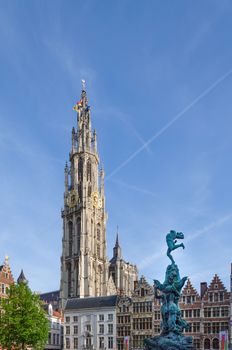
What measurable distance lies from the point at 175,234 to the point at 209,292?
3432cm

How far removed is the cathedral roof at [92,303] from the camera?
10114cm

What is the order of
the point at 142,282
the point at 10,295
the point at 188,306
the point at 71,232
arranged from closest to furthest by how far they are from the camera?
the point at 10,295, the point at 188,306, the point at 142,282, the point at 71,232

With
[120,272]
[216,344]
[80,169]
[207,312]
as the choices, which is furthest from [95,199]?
[216,344]

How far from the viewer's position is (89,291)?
443 ft

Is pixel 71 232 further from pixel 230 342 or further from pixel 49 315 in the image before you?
pixel 230 342

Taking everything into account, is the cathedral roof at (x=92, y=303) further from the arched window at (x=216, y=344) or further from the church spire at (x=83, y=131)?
the church spire at (x=83, y=131)

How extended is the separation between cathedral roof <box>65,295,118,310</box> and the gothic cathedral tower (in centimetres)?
2599

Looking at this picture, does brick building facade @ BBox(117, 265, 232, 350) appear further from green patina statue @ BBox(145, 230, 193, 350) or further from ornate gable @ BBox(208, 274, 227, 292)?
green patina statue @ BBox(145, 230, 193, 350)

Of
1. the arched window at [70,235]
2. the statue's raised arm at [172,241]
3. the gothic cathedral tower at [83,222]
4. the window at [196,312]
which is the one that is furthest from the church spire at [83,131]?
the statue's raised arm at [172,241]

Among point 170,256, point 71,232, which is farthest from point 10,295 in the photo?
point 71,232

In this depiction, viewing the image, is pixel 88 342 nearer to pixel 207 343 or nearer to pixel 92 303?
pixel 92 303

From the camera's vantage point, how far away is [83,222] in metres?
145

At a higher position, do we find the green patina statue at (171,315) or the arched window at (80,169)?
the arched window at (80,169)

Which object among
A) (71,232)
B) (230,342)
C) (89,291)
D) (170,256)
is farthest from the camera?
(71,232)
